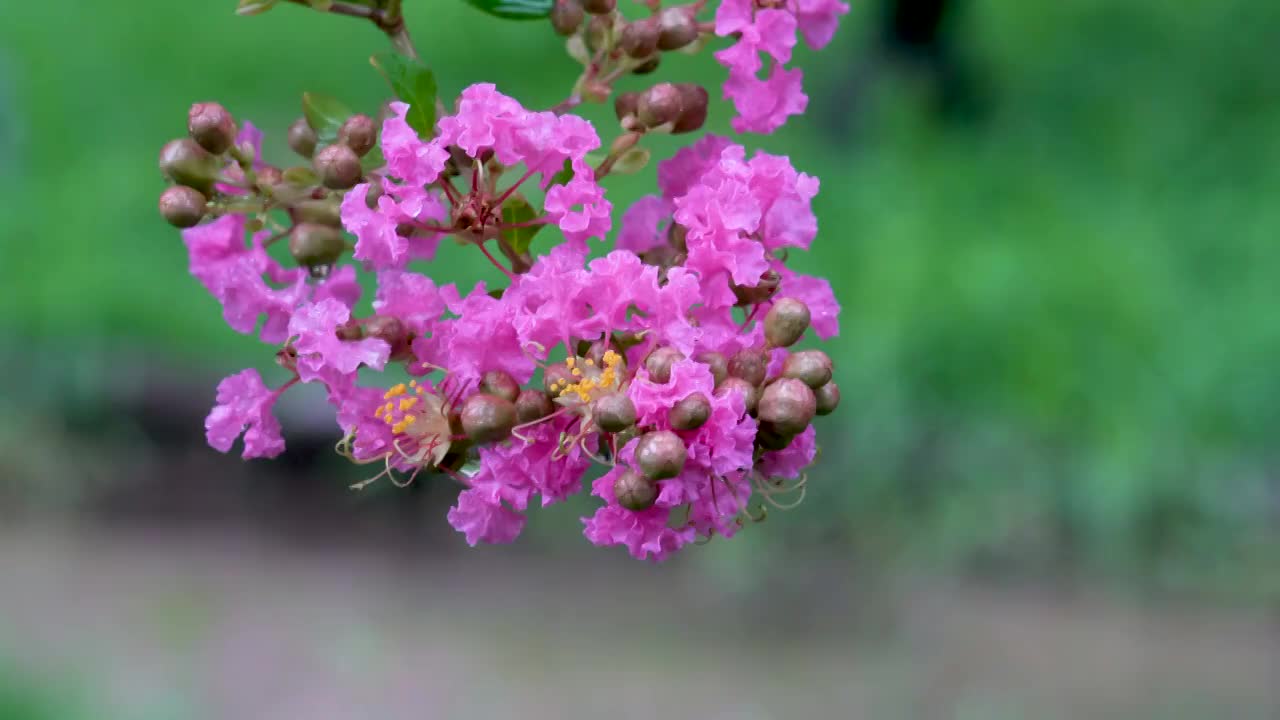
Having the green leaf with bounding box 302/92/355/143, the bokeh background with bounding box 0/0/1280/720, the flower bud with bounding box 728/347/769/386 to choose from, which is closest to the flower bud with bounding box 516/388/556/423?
the flower bud with bounding box 728/347/769/386

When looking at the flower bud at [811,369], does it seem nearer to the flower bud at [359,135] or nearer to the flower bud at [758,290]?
the flower bud at [758,290]

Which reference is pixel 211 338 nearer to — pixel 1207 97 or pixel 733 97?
pixel 1207 97

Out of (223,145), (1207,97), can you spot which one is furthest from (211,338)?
(223,145)

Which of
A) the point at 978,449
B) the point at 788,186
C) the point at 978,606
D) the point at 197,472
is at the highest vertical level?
the point at 788,186

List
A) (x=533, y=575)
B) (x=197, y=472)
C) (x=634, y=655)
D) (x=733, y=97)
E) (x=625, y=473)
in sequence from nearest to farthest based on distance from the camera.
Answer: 1. (x=625, y=473)
2. (x=733, y=97)
3. (x=634, y=655)
4. (x=533, y=575)
5. (x=197, y=472)

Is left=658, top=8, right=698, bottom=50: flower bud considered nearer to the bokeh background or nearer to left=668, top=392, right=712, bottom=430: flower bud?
left=668, top=392, right=712, bottom=430: flower bud

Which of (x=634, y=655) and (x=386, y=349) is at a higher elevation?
(x=386, y=349)

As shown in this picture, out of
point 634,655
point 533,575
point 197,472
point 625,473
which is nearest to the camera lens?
point 625,473
